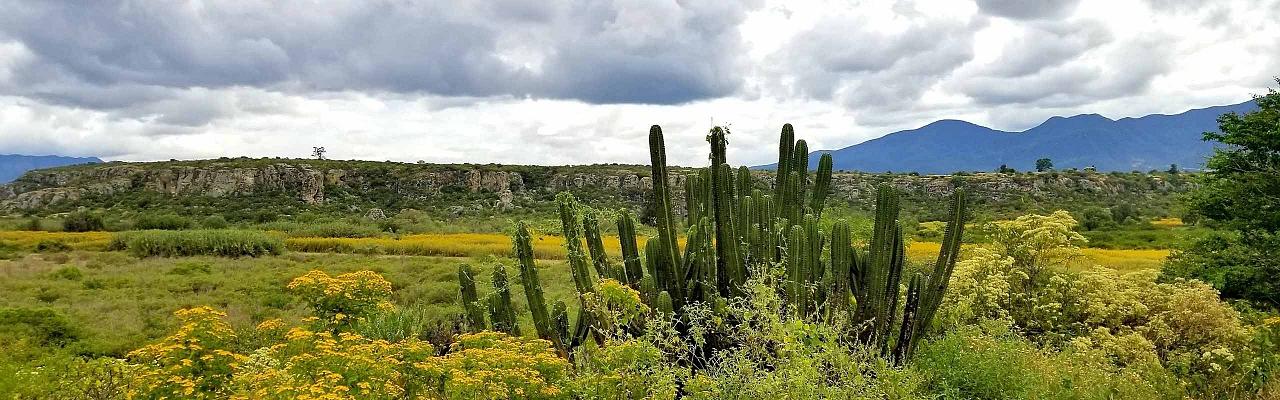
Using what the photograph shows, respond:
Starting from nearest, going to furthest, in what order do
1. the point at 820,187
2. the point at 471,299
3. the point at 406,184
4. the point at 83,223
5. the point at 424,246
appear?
the point at 471,299
the point at 820,187
the point at 424,246
the point at 83,223
the point at 406,184

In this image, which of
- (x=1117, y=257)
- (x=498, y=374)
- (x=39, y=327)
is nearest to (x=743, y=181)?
(x=498, y=374)

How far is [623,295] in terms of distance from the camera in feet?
19.0

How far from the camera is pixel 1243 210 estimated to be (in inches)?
545

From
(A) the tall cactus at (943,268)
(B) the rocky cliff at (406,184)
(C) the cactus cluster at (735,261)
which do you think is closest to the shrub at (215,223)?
(B) the rocky cliff at (406,184)

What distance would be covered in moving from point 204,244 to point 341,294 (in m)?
24.8

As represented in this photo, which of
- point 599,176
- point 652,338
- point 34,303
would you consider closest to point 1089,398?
point 652,338

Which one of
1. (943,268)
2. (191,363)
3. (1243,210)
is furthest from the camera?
(1243,210)

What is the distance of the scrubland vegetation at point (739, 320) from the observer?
5.00 meters

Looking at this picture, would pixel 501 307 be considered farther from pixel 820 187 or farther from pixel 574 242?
pixel 820 187

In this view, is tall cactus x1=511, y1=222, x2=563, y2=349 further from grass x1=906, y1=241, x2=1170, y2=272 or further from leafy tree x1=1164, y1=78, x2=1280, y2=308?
leafy tree x1=1164, y1=78, x2=1280, y2=308

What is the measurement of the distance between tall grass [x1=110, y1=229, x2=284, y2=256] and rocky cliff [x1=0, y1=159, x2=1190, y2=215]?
934 inches

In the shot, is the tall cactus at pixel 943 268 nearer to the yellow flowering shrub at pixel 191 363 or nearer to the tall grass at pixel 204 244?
the yellow flowering shrub at pixel 191 363

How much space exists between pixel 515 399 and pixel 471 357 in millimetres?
488

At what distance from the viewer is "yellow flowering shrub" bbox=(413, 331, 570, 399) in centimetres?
452
